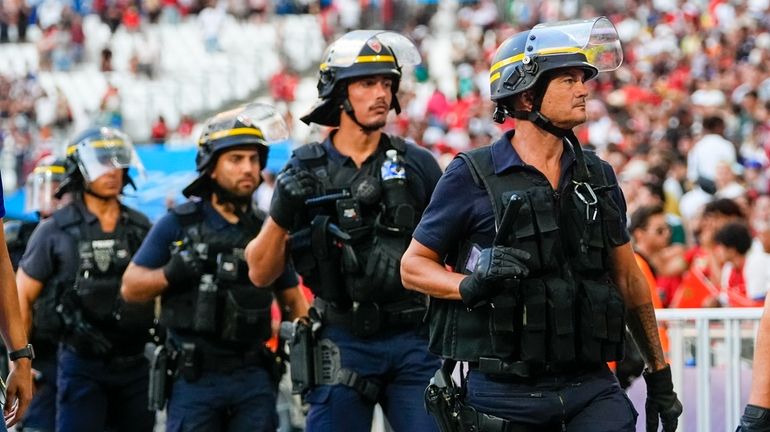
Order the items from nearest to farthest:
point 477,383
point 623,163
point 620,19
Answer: point 477,383 → point 623,163 → point 620,19

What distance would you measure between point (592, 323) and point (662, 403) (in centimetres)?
49

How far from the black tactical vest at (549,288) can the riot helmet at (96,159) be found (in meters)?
3.80

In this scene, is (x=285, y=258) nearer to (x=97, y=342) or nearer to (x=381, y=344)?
(x=381, y=344)

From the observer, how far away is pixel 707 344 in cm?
755

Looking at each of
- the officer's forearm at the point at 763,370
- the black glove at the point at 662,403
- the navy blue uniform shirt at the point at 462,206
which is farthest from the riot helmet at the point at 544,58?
the officer's forearm at the point at 763,370

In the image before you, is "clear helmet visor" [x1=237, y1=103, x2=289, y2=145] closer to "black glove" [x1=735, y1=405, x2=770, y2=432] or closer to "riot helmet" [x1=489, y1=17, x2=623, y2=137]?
"riot helmet" [x1=489, y1=17, x2=623, y2=137]

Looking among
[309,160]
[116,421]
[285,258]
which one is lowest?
[116,421]

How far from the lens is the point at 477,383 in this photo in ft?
16.9

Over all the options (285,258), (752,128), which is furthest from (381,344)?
(752,128)

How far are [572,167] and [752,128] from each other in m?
11.4

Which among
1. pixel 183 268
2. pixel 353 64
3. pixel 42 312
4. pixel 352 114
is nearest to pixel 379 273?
pixel 352 114

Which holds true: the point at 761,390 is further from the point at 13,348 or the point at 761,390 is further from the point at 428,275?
the point at 13,348

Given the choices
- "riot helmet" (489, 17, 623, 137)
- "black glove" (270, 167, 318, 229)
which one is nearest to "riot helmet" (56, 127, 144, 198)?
"black glove" (270, 167, 318, 229)

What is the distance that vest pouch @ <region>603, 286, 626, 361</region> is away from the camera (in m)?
5.05
